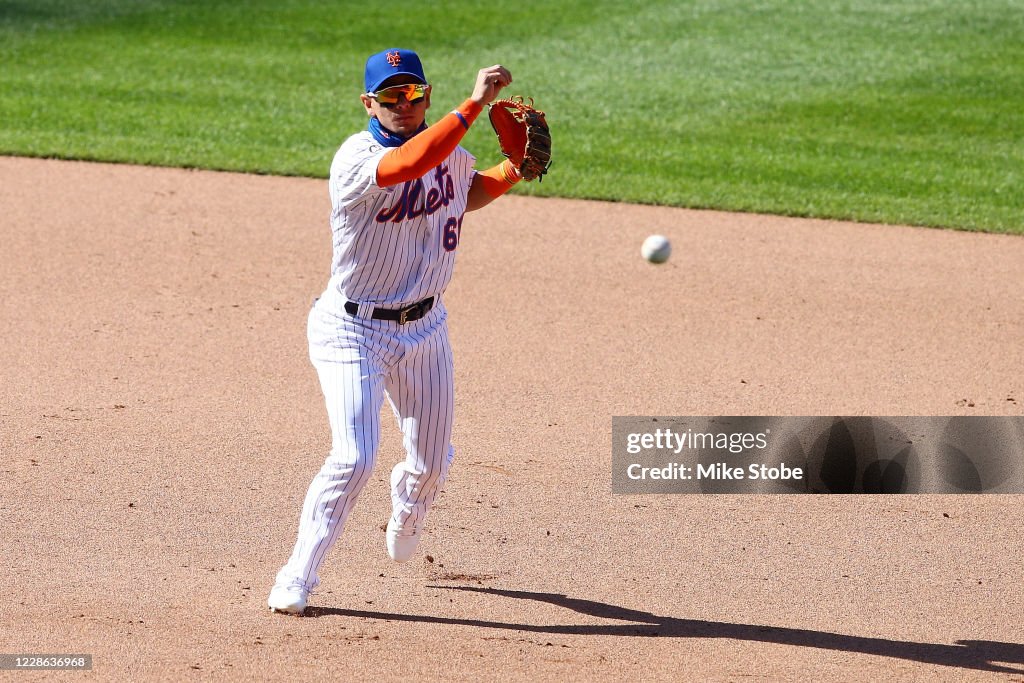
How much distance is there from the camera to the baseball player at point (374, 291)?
14.8 ft

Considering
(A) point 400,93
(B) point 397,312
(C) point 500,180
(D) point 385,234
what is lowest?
(B) point 397,312

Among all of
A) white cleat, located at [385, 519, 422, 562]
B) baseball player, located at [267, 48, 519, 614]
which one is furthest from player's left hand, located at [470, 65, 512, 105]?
white cleat, located at [385, 519, 422, 562]

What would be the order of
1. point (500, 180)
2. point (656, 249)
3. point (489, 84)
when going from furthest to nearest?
1. point (656, 249)
2. point (500, 180)
3. point (489, 84)

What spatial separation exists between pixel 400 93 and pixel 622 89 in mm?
9686

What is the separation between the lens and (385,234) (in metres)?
4.57

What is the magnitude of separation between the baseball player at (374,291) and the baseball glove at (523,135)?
29 cm

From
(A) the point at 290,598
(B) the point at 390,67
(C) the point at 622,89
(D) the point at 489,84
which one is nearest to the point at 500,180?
(D) the point at 489,84

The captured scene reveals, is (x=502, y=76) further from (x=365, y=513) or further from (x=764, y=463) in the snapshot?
(x=764, y=463)

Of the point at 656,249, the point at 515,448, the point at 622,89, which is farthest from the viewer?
the point at 622,89

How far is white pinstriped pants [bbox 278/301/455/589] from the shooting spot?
4566 millimetres

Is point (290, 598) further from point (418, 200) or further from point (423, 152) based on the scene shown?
point (423, 152)

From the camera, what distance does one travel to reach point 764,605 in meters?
5.02

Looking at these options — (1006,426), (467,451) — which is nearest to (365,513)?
(467,451)

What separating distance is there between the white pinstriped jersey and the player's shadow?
1.15 m
